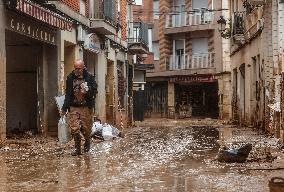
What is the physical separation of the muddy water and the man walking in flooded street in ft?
2.04

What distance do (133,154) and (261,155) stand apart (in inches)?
101

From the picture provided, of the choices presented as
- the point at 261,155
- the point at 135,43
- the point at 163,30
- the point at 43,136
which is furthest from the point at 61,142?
the point at 163,30

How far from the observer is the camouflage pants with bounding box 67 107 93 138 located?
1155cm

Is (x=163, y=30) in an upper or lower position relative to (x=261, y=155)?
upper

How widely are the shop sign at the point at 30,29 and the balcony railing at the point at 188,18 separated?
2866 centimetres

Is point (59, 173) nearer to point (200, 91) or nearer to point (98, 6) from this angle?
point (98, 6)

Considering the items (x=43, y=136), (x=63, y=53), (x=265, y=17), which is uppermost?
(x=265, y=17)

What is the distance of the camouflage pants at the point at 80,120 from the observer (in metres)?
11.6

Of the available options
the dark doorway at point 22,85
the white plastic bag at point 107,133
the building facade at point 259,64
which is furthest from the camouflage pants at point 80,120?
the dark doorway at point 22,85

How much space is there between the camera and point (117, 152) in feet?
40.2

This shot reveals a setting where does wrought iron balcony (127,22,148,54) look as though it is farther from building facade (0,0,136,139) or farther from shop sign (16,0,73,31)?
shop sign (16,0,73,31)

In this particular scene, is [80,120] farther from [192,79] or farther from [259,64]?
[192,79]

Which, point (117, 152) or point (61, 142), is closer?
point (117, 152)

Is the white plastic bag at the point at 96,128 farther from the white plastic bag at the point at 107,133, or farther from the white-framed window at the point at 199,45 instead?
the white-framed window at the point at 199,45
